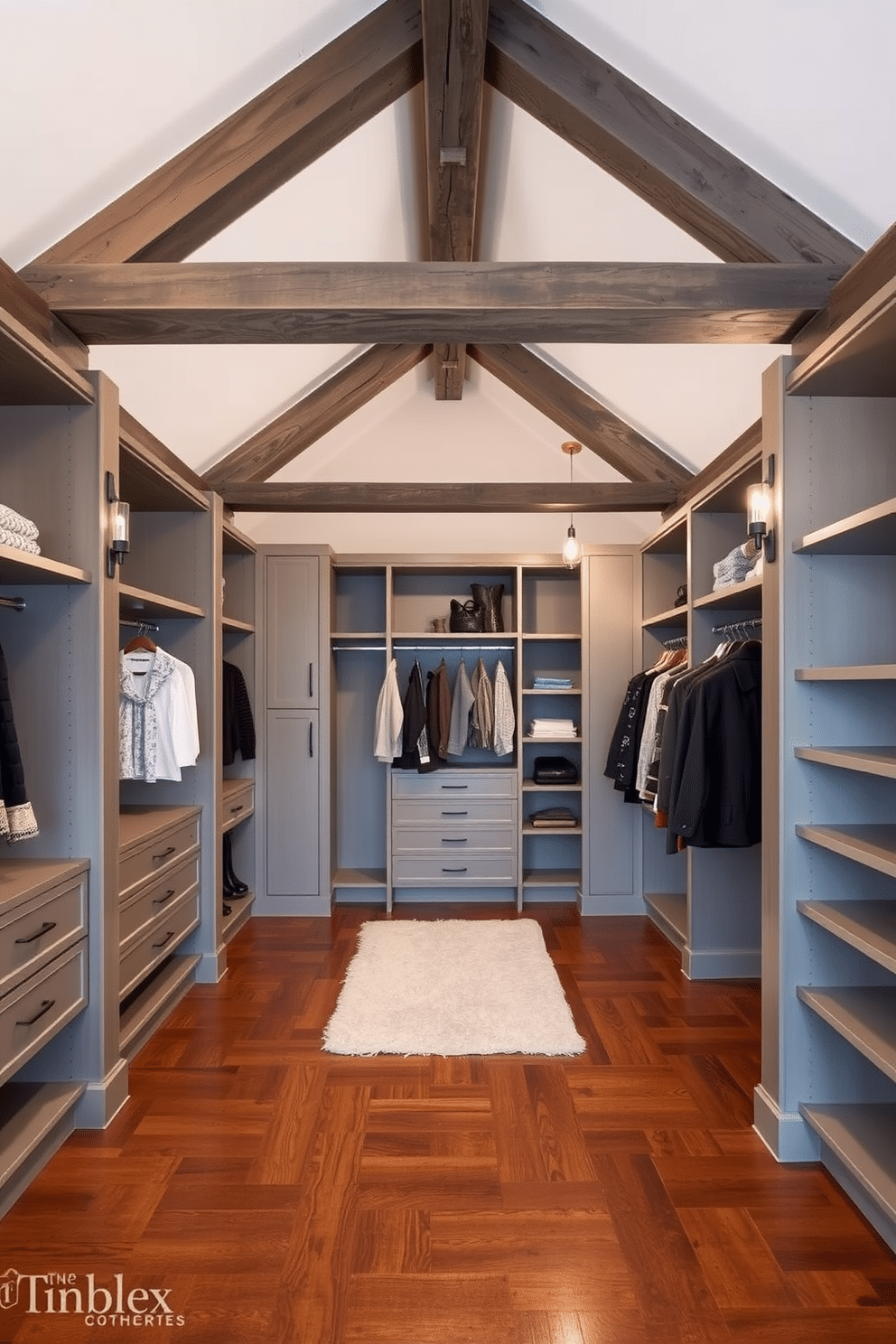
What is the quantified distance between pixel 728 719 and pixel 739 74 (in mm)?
2045

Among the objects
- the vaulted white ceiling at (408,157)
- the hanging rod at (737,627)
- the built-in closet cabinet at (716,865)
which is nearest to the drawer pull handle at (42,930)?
the vaulted white ceiling at (408,157)

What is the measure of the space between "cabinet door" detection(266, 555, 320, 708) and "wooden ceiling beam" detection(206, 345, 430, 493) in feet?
1.80

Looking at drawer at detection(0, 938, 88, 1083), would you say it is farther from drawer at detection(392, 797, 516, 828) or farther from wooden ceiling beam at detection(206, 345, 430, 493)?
wooden ceiling beam at detection(206, 345, 430, 493)

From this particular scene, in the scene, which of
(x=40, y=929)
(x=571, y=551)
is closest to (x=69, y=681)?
(x=40, y=929)

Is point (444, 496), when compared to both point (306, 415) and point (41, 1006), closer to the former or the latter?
point (306, 415)

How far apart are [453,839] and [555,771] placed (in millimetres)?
779

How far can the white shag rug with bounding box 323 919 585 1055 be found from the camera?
3064mm

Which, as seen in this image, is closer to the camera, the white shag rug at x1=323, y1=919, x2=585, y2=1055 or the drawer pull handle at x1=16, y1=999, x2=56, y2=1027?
the drawer pull handle at x1=16, y1=999, x2=56, y2=1027

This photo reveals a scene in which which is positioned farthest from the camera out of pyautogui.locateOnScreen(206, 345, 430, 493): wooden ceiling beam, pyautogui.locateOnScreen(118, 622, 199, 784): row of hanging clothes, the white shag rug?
pyautogui.locateOnScreen(206, 345, 430, 493): wooden ceiling beam

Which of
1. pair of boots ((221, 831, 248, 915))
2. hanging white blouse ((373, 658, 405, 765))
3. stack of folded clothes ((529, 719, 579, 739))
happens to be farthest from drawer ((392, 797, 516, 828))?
pair of boots ((221, 831, 248, 915))

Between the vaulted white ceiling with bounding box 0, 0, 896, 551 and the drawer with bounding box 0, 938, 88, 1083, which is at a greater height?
the vaulted white ceiling with bounding box 0, 0, 896, 551

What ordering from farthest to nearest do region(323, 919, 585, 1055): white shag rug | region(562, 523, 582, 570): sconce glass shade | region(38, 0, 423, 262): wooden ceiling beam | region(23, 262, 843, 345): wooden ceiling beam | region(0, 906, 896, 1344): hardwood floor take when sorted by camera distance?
1. region(562, 523, 582, 570): sconce glass shade
2. region(323, 919, 585, 1055): white shag rug
3. region(38, 0, 423, 262): wooden ceiling beam
4. region(23, 262, 843, 345): wooden ceiling beam
5. region(0, 906, 896, 1344): hardwood floor

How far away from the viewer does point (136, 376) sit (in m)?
3.54

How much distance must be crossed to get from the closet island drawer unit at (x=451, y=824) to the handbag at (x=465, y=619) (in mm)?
906
